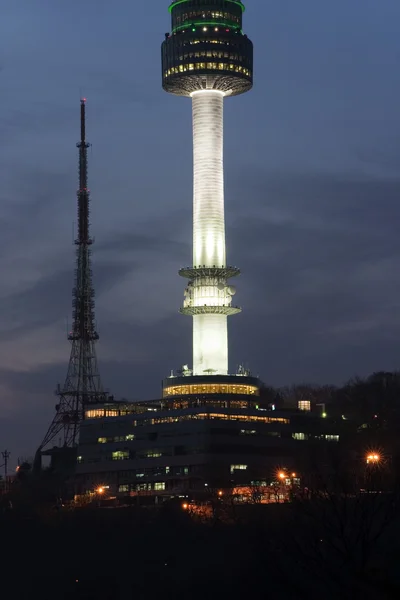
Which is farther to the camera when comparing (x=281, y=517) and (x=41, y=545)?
(x=41, y=545)

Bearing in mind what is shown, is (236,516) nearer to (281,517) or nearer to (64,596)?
(281,517)

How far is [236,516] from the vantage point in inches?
6909

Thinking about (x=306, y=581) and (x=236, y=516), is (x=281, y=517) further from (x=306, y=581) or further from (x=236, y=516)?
(x=306, y=581)

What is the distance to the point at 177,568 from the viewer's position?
14975 centimetres

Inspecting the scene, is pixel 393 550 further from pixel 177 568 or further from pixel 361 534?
pixel 177 568

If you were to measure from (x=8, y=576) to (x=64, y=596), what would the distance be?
14697 millimetres

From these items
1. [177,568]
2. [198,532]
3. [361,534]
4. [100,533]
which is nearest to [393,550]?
[361,534]

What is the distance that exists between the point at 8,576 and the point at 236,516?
109 ft

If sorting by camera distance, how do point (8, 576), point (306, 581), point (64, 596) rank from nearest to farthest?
point (306, 581) → point (64, 596) → point (8, 576)

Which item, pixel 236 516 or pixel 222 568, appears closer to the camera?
pixel 222 568

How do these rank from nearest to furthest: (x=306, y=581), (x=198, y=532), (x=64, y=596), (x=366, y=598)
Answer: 1. (x=366, y=598)
2. (x=306, y=581)
3. (x=64, y=596)
4. (x=198, y=532)

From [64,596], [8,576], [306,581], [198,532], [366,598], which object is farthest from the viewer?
[198,532]

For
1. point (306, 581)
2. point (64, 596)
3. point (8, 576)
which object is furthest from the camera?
point (8, 576)

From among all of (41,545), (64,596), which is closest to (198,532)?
(41,545)
